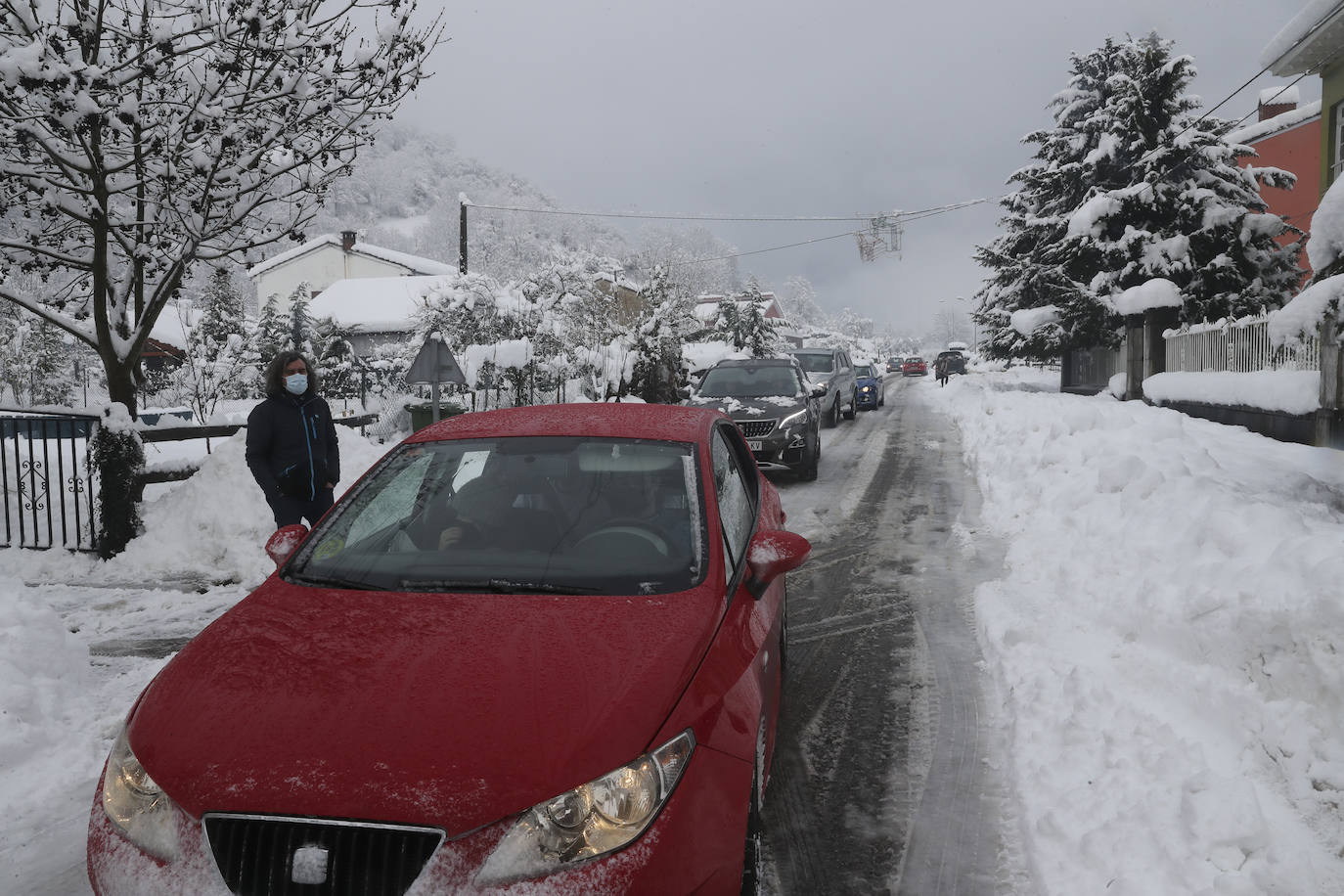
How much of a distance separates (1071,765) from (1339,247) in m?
4.35

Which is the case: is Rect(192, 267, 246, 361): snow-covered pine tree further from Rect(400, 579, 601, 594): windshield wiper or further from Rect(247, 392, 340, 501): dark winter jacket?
Rect(400, 579, 601, 594): windshield wiper

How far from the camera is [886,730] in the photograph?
4.25 m

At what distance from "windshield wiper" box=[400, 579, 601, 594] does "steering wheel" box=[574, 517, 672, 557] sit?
0.87 ft

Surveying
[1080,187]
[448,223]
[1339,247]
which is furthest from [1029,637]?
[448,223]

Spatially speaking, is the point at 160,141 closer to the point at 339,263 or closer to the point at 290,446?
the point at 290,446

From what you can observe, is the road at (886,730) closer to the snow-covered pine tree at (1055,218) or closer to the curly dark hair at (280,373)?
the curly dark hair at (280,373)

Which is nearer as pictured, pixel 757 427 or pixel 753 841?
pixel 753 841

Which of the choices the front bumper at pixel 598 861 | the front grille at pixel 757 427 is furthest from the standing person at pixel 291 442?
the front grille at pixel 757 427

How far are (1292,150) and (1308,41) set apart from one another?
18.0m

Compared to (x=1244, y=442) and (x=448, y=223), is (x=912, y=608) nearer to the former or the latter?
(x=1244, y=442)

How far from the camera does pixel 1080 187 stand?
24.7 m

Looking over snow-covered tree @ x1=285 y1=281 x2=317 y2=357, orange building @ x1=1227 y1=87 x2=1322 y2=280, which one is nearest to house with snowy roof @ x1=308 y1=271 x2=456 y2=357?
snow-covered tree @ x1=285 y1=281 x2=317 y2=357

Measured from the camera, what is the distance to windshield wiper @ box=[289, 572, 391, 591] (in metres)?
2.93

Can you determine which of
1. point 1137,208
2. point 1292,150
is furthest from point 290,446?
point 1292,150
